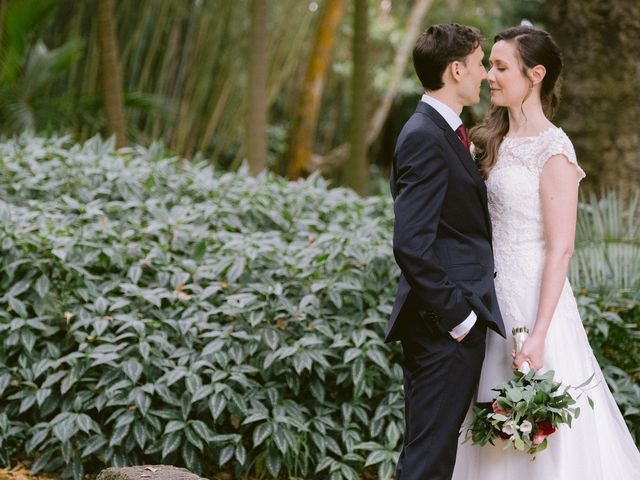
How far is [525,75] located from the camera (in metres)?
2.74

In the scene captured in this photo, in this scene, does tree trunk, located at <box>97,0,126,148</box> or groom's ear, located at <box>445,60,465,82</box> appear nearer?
groom's ear, located at <box>445,60,465,82</box>

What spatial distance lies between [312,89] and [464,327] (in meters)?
10.3

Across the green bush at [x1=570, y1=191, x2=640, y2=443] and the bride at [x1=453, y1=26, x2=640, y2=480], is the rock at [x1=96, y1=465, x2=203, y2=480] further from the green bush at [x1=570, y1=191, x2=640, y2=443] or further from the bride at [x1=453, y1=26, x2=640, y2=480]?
the green bush at [x1=570, y1=191, x2=640, y2=443]

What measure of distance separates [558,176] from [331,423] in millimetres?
1685

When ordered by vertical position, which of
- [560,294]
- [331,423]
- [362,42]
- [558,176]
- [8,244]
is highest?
[362,42]

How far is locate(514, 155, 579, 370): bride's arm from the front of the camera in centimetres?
261

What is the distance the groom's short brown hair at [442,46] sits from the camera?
8.37ft

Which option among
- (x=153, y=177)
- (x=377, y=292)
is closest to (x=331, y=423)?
(x=377, y=292)

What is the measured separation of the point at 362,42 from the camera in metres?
8.79

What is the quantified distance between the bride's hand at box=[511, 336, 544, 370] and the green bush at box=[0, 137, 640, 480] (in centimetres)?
121

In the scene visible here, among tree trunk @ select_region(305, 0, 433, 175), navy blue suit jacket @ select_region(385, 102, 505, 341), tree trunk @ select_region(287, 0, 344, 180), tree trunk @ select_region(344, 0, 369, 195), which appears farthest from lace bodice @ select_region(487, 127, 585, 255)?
tree trunk @ select_region(305, 0, 433, 175)

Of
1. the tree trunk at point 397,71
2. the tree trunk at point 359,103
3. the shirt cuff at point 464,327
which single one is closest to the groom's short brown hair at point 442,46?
the shirt cuff at point 464,327

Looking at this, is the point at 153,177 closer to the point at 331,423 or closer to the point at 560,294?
the point at 331,423

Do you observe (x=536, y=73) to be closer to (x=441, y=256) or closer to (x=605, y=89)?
(x=441, y=256)
